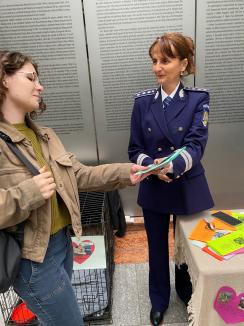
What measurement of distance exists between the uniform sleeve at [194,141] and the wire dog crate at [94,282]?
2.80ft

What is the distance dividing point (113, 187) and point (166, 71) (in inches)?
25.4

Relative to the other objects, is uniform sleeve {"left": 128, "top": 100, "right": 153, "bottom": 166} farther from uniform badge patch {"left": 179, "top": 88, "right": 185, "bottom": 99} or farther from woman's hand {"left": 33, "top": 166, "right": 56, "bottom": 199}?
woman's hand {"left": 33, "top": 166, "right": 56, "bottom": 199}

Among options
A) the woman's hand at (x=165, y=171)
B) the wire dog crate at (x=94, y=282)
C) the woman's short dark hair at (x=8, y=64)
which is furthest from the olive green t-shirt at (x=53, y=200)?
the wire dog crate at (x=94, y=282)

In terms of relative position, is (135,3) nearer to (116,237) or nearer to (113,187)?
(113,187)

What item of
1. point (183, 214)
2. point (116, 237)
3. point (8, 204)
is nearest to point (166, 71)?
point (183, 214)

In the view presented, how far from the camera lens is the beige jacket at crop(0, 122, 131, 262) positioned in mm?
1007

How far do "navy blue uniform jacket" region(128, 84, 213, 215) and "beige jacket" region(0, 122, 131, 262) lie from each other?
317 millimetres

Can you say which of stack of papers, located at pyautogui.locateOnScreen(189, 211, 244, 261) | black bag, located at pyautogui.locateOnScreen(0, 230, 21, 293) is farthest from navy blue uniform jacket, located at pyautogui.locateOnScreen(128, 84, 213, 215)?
black bag, located at pyautogui.locateOnScreen(0, 230, 21, 293)

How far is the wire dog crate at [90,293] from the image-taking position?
79.8 inches

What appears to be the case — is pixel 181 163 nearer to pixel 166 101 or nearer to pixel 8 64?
pixel 166 101

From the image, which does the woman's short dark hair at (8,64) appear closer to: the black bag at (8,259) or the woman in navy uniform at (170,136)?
the black bag at (8,259)

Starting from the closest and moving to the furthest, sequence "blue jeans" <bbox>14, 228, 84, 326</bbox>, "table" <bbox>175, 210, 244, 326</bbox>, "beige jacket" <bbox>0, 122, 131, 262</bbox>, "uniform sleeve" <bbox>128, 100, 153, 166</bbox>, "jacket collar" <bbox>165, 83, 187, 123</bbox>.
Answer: "beige jacket" <bbox>0, 122, 131, 262</bbox>, "blue jeans" <bbox>14, 228, 84, 326</bbox>, "table" <bbox>175, 210, 244, 326</bbox>, "jacket collar" <bbox>165, 83, 187, 123</bbox>, "uniform sleeve" <bbox>128, 100, 153, 166</bbox>

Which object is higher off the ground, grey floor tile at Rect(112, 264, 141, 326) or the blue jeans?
the blue jeans

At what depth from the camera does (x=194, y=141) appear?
1596 millimetres
